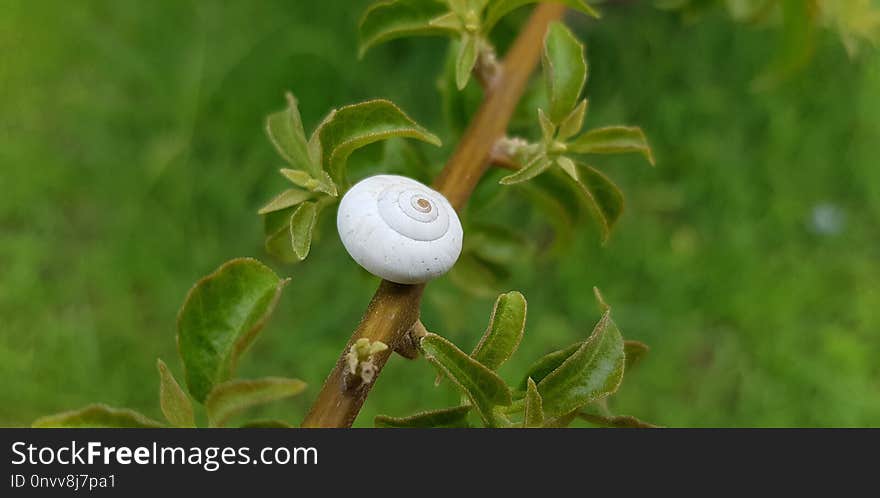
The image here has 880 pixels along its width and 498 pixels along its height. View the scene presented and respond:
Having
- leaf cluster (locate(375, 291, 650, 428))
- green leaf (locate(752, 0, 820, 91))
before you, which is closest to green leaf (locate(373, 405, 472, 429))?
leaf cluster (locate(375, 291, 650, 428))

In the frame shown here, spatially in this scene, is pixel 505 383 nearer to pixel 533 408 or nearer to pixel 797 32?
pixel 533 408

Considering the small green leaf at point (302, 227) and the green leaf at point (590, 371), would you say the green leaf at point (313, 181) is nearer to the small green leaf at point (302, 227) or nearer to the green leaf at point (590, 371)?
the small green leaf at point (302, 227)

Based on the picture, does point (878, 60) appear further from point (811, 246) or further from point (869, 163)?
point (811, 246)

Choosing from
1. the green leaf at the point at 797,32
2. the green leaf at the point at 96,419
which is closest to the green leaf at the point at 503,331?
the green leaf at the point at 96,419

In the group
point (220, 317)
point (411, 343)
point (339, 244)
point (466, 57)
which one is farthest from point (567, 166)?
point (339, 244)

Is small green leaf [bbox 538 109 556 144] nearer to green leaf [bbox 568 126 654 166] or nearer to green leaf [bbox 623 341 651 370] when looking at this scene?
green leaf [bbox 568 126 654 166]

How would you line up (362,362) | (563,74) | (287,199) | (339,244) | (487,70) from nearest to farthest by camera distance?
(362,362)
(287,199)
(563,74)
(487,70)
(339,244)
